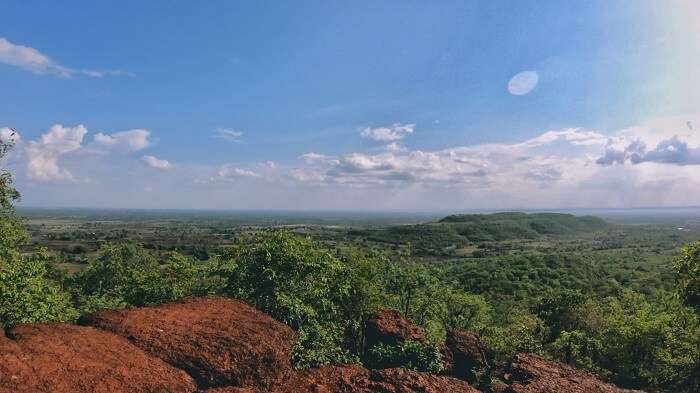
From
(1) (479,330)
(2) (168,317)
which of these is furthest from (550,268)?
(2) (168,317)

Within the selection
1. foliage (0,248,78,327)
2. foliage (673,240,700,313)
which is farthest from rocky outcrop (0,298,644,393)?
foliage (673,240,700,313)

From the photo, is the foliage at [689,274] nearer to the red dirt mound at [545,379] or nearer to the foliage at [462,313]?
the red dirt mound at [545,379]

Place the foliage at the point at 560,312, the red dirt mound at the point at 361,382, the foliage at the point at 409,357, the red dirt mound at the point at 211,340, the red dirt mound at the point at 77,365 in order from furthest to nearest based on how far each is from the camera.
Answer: the foliage at the point at 560,312
the foliage at the point at 409,357
the red dirt mound at the point at 361,382
the red dirt mound at the point at 211,340
the red dirt mound at the point at 77,365

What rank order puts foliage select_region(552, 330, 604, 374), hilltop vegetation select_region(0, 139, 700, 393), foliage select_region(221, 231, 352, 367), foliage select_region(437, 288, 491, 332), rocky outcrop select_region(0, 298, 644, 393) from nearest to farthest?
rocky outcrop select_region(0, 298, 644, 393) < foliage select_region(221, 231, 352, 367) < hilltop vegetation select_region(0, 139, 700, 393) < foliage select_region(552, 330, 604, 374) < foliage select_region(437, 288, 491, 332)

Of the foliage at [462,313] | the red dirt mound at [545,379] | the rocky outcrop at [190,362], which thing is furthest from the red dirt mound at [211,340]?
the foliage at [462,313]

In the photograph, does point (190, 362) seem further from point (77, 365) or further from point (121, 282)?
point (121, 282)

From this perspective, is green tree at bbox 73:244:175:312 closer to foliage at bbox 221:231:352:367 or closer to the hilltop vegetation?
the hilltop vegetation

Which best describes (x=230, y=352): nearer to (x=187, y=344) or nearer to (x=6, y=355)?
(x=187, y=344)
